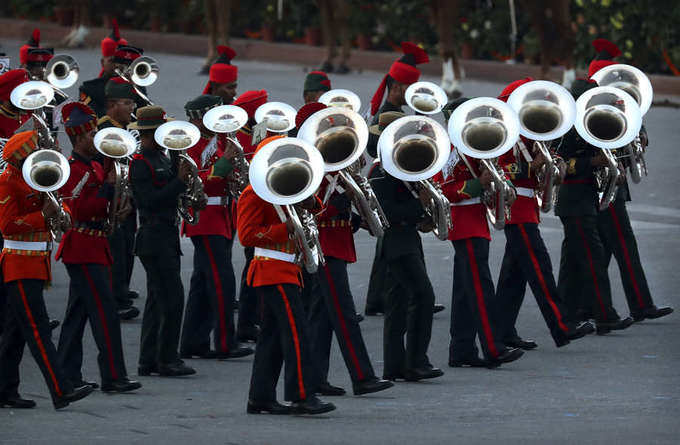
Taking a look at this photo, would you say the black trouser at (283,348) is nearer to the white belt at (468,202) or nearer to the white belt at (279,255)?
the white belt at (279,255)

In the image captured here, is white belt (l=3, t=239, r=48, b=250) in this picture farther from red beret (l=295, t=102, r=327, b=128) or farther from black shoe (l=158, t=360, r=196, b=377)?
red beret (l=295, t=102, r=327, b=128)

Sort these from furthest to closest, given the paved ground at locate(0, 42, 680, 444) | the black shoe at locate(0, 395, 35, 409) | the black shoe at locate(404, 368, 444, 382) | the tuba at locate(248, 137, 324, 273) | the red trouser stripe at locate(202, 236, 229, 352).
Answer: the red trouser stripe at locate(202, 236, 229, 352), the black shoe at locate(404, 368, 444, 382), the black shoe at locate(0, 395, 35, 409), the tuba at locate(248, 137, 324, 273), the paved ground at locate(0, 42, 680, 444)

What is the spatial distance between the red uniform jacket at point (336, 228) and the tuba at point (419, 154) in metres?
0.33

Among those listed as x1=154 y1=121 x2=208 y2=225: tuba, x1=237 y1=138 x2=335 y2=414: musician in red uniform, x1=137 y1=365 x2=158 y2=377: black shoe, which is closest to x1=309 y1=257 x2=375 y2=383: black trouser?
x1=237 y1=138 x2=335 y2=414: musician in red uniform

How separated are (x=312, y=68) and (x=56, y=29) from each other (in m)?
5.29

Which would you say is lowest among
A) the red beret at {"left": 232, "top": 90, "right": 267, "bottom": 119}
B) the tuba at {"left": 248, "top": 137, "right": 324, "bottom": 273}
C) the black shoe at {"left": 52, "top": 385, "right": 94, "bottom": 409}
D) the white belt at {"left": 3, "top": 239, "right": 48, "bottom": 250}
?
the black shoe at {"left": 52, "top": 385, "right": 94, "bottom": 409}

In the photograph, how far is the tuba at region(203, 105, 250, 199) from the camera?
397 inches

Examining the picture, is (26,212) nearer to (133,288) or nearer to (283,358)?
(283,358)

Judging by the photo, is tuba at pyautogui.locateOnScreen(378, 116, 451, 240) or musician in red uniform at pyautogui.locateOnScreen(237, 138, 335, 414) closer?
musician in red uniform at pyautogui.locateOnScreen(237, 138, 335, 414)

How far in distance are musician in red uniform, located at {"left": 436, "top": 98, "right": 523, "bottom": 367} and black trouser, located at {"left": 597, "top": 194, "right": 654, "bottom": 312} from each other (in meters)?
1.56

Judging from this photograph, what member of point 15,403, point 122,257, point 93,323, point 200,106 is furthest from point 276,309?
point 122,257

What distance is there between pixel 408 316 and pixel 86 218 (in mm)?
1849

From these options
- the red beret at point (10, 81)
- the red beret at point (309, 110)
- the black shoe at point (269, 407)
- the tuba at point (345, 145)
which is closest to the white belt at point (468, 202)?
the tuba at point (345, 145)

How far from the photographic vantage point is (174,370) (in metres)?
9.72
